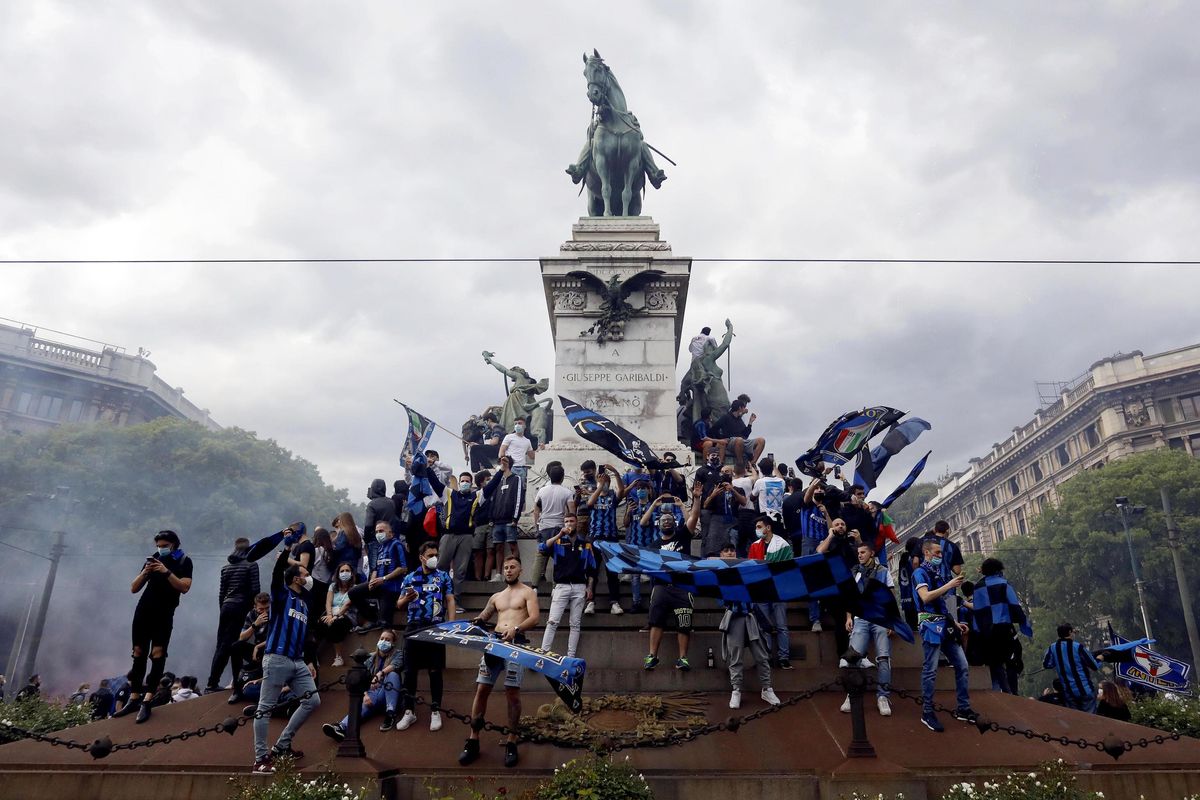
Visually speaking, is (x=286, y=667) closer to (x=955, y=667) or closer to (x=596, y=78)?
(x=955, y=667)

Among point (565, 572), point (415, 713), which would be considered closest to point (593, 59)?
point (565, 572)

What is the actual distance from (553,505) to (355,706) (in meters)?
4.75

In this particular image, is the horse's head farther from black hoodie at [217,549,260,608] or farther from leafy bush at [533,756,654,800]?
leafy bush at [533,756,654,800]

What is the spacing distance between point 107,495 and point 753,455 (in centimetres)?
4091

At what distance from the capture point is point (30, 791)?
8.25 meters

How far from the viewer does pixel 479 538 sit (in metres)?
12.8

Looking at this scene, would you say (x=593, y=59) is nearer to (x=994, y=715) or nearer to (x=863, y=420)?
(x=863, y=420)

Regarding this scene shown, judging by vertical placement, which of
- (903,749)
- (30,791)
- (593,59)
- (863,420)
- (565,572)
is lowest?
(30,791)

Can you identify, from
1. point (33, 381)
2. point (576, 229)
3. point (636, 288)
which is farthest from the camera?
point (33, 381)

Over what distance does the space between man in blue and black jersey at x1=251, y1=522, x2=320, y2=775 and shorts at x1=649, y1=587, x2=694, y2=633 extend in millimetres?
4027

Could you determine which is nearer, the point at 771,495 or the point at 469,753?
the point at 469,753

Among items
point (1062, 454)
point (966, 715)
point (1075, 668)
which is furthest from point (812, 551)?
point (1062, 454)

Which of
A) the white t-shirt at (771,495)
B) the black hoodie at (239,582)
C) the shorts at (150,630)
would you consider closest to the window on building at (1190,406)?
the white t-shirt at (771,495)

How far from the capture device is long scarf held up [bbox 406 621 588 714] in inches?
310
